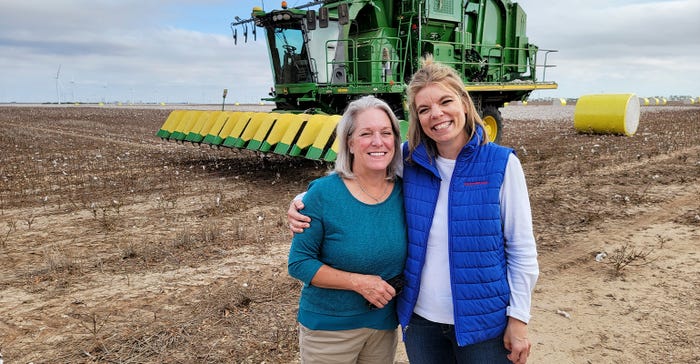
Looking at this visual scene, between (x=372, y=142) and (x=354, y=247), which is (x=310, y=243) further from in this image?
(x=372, y=142)

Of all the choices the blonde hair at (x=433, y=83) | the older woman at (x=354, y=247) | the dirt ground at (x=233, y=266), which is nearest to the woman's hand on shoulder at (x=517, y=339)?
the older woman at (x=354, y=247)

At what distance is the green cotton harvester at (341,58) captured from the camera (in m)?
9.42

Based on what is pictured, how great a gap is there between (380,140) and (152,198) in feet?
20.5

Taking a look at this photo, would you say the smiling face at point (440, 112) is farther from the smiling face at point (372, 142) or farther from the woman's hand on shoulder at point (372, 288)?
the woman's hand on shoulder at point (372, 288)

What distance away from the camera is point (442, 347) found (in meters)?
2.09

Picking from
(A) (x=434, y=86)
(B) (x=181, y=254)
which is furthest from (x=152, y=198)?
(A) (x=434, y=86)

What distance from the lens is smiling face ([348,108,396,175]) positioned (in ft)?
6.64

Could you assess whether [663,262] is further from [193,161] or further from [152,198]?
[193,161]

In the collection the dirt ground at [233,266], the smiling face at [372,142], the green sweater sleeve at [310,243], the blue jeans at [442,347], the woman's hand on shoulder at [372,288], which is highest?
the smiling face at [372,142]

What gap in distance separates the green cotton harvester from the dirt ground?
1.12 metres

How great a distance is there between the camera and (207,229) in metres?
5.70

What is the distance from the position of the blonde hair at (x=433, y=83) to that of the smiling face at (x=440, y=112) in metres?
0.02

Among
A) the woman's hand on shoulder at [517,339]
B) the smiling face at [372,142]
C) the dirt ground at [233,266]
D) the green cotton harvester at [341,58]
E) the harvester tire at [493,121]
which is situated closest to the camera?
the woman's hand on shoulder at [517,339]

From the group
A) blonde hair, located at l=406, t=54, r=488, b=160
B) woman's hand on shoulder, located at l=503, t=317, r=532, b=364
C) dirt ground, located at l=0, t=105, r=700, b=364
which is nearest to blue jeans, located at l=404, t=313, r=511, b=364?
woman's hand on shoulder, located at l=503, t=317, r=532, b=364
